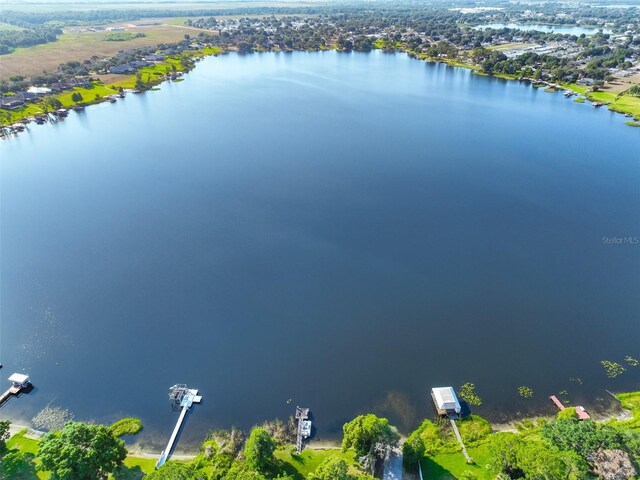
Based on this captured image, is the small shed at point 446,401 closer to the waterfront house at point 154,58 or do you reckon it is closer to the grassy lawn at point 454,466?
the grassy lawn at point 454,466

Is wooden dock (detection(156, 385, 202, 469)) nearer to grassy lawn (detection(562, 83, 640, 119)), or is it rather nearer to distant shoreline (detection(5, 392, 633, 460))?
distant shoreline (detection(5, 392, 633, 460))

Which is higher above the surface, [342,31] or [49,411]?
[342,31]

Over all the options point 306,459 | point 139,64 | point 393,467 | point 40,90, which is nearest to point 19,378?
point 306,459

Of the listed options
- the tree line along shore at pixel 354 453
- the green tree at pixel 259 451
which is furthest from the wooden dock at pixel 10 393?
the green tree at pixel 259 451

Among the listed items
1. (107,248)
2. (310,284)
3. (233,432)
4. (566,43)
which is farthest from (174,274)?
(566,43)

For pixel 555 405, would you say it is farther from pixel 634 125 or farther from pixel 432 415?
pixel 634 125

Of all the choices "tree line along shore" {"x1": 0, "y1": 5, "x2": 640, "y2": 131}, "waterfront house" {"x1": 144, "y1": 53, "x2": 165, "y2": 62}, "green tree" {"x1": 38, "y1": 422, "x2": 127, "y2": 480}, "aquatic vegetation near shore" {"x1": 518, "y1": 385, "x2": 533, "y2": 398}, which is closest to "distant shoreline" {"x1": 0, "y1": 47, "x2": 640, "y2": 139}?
"tree line along shore" {"x1": 0, "y1": 5, "x2": 640, "y2": 131}
